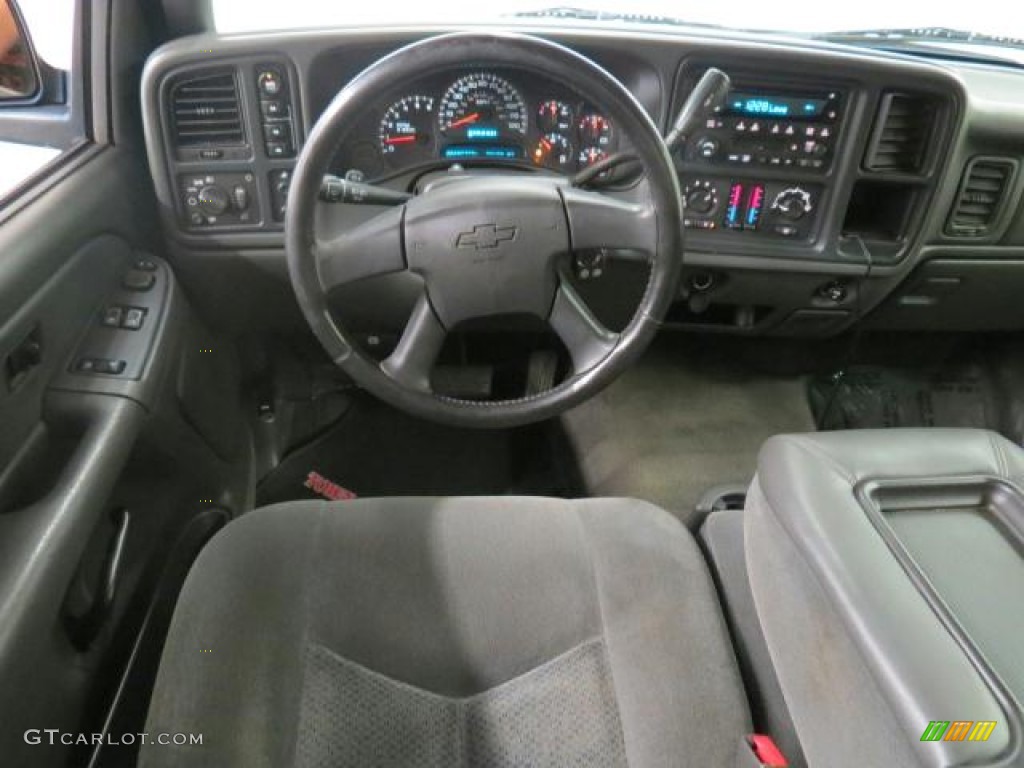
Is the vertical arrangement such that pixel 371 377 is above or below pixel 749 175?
below

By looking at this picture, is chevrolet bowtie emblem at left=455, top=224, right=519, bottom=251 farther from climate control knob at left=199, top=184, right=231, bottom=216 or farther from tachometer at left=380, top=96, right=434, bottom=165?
climate control knob at left=199, top=184, right=231, bottom=216

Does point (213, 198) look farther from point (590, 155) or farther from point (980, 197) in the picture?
point (980, 197)

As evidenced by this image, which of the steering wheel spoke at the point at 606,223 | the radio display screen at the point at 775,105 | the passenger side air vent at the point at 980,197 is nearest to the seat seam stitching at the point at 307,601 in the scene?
the steering wheel spoke at the point at 606,223

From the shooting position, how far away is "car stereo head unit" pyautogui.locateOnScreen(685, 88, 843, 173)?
1376mm

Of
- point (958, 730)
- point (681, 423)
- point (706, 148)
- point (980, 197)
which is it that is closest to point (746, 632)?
point (958, 730)

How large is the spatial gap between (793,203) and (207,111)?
106cm

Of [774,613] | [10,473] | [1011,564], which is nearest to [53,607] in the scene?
[10,473]

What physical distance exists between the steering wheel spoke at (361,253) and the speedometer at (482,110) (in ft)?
0.98

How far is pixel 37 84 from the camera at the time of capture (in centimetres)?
137

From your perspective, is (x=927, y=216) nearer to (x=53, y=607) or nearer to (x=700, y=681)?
(x=700, y=681)

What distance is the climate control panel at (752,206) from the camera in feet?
4.75

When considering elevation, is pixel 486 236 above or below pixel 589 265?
above

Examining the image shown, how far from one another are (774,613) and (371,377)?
0.61 m

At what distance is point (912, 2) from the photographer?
1.66 meters
